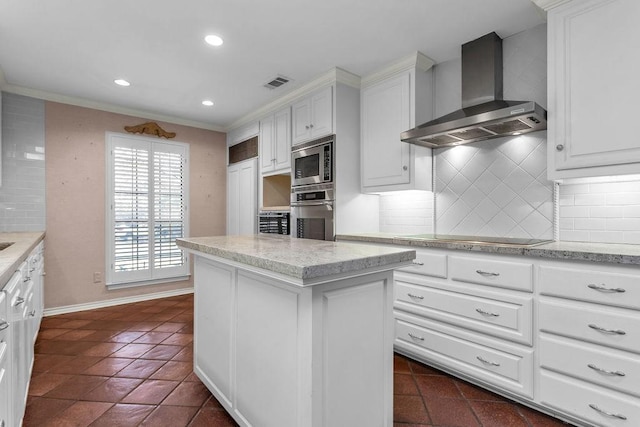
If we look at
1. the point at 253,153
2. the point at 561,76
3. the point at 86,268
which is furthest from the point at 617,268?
the point at 86,268

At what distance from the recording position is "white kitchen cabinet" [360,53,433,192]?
2.75 metres

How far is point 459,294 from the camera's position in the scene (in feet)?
6.86

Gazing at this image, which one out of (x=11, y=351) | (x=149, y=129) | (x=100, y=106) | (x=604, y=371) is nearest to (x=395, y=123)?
(x=604, y=371)

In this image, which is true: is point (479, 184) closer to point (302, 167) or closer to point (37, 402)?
point (302, 167)

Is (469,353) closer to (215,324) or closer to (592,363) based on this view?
(592,363)

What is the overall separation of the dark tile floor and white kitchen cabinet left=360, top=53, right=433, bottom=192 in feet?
5.02

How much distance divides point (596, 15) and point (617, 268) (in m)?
1.43

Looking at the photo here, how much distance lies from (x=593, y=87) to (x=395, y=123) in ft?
4.51

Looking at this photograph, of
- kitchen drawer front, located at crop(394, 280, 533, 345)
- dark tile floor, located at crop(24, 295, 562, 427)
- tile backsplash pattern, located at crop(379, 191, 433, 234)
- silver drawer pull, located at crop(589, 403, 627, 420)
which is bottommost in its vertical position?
dark tile floor, located at crop(24, 295, 562, 427)

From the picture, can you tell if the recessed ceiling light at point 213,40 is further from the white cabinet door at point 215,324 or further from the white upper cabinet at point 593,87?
the white upper cabinet at point 593,87

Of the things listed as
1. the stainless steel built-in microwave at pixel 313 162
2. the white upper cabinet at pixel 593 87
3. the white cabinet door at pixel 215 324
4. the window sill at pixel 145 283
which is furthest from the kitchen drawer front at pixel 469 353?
the window sill at pixel 145 283

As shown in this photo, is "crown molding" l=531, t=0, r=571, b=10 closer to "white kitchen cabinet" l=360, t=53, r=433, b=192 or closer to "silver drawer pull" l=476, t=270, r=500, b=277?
"white kitchen cabinet" l=360, t=53, r=433, b=192

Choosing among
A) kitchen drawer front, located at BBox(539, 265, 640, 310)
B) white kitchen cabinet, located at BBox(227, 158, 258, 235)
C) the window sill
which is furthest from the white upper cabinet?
the window sill

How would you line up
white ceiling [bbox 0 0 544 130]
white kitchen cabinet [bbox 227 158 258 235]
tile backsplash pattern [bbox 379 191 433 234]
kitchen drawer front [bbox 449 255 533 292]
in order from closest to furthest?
kitchen drawer front [bbox 449 255 533 292] → white ceiling [bbox 0 0 544 130] → tile backsplash pattern [bbox 379 191 433 234] → white kitchen cabinet [bbox 227 158 258 235]
